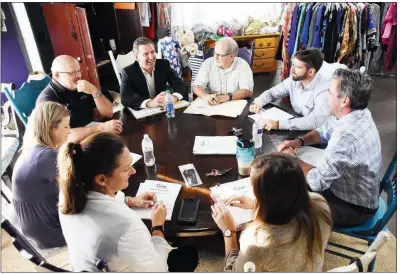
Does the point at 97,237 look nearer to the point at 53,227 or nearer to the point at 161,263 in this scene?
the point at 161,263

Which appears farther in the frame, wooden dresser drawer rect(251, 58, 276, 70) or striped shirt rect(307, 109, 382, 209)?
wooden dresser drawer rect(251, 58, 276, 70)

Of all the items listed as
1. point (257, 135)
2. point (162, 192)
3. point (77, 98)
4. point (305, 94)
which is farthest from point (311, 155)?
point (77, 98)

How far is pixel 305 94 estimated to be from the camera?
2467 millimetres

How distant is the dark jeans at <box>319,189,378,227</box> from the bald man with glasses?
1.43 metres

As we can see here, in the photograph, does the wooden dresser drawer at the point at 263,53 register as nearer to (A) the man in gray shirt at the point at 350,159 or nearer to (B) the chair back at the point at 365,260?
(A) the man in gray shirt at the point at 350,159

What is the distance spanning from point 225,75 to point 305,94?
740 mm

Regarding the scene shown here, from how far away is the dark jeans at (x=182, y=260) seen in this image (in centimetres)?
138

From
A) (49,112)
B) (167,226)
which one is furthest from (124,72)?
(167,226)

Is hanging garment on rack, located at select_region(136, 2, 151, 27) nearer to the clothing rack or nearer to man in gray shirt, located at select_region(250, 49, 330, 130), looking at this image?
the clothing rack

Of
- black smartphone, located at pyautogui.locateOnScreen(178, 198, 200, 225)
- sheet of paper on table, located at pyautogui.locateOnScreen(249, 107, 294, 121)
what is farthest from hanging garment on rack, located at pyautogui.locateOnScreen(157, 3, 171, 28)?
black smartphone, located at pyautogui.locateOnScreen(178, 198, 200, 225)

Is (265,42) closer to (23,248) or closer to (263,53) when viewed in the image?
(263,53)

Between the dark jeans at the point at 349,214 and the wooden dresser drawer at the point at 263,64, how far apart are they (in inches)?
150

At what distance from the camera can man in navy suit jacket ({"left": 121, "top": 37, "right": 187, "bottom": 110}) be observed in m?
2.54

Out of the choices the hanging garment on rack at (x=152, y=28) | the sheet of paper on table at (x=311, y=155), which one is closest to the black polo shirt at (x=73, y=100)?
Answer: the sheet of paper on table at (x=311, y=155)
